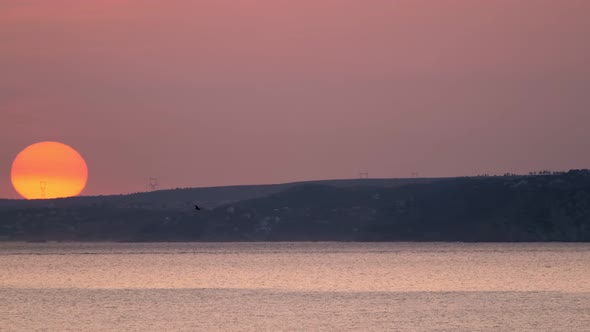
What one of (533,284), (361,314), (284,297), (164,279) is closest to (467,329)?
(361,314)

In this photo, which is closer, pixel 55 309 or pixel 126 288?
pixel 55 309

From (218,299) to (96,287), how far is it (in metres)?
18.0

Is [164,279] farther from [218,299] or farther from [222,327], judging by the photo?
[222,327]

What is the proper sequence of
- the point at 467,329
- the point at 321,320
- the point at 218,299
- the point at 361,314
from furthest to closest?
the point at 218,299, the point at 361,314, the point at 321,320, the point at 467,329

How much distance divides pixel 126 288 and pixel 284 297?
15995 millimetres

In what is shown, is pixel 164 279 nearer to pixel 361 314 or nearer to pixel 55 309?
pixel 55 309

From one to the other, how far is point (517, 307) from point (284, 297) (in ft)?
47.3

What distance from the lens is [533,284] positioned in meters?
71.6

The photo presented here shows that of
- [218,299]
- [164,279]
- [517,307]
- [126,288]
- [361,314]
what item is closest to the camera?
[361,314]

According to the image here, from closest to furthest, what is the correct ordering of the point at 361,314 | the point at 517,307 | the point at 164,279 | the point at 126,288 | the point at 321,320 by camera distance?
the point at 321,320
the point at 361,314
the point at 517,307
the point at 126,288
the point at 164,279

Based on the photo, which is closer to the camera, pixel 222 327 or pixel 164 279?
pixel 222 327

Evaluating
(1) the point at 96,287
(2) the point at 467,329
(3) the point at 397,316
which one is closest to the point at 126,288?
(1) the point at 96,287

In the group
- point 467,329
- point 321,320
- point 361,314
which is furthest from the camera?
point 361,314

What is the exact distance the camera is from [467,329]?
3891 centimetres
